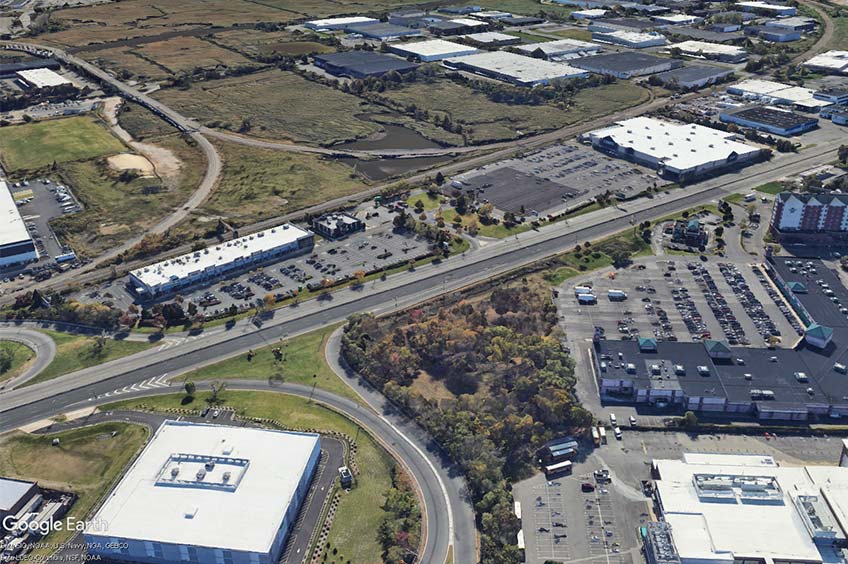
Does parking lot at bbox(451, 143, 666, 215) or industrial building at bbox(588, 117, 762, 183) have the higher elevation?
industrial building at bbox(588, 117, 762, 183)

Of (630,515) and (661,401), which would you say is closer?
(630,515)

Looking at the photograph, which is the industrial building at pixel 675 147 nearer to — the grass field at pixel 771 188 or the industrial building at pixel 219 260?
the grass field at pixel 771 188

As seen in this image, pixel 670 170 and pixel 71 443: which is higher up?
pixel 670 170

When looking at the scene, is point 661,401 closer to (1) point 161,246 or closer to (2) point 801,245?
(2) point 801,245

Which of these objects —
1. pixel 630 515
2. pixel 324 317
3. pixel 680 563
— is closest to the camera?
pixel 680 563

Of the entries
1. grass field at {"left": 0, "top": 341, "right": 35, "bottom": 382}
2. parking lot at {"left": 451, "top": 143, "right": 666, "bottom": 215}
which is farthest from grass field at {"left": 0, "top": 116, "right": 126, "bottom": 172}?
parking lot at {"left": 451, "top": 143, "right": 666, "bottom": 215}

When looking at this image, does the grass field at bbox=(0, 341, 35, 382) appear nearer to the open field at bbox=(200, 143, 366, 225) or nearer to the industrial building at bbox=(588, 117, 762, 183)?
the open field at bbox=(200, 143, 366, 225)

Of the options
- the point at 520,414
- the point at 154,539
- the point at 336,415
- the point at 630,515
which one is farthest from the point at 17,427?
the point at 630,515
